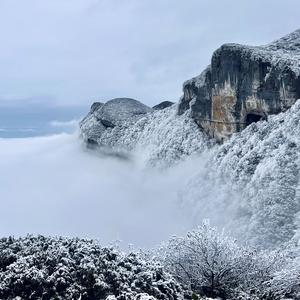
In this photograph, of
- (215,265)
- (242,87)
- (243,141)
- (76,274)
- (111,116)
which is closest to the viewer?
(76,274)

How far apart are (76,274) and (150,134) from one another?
60.9m

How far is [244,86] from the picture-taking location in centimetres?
5562

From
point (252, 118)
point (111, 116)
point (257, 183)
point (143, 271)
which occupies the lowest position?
point (257, 183)

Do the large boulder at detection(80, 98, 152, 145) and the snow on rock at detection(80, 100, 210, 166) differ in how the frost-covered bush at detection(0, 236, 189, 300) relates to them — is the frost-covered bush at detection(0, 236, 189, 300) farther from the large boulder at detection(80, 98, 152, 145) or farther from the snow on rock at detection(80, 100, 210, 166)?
the large boulder at detection(80, 98, 152, 145)

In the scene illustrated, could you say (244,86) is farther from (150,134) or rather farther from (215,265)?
(215,265)

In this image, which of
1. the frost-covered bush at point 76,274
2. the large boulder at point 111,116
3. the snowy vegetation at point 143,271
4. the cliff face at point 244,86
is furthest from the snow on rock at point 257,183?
the large boulder at point 111,116

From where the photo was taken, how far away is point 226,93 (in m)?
58.4

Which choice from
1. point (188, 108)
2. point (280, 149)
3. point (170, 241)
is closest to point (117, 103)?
point (188, 108)

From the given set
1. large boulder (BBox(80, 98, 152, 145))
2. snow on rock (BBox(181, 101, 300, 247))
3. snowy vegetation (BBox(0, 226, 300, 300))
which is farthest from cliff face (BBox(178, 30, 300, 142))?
snowy vegetation (BBox(0, 226, 300, 300))

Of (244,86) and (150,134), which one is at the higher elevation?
(244,86)

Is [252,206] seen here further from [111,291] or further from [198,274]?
[111,291]

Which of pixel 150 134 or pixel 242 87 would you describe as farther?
pixel 150 134

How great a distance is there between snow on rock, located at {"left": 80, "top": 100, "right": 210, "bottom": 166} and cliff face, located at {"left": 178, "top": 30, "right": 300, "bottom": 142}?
214 cm

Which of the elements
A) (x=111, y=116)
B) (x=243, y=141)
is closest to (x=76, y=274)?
(x=243, y=141)
